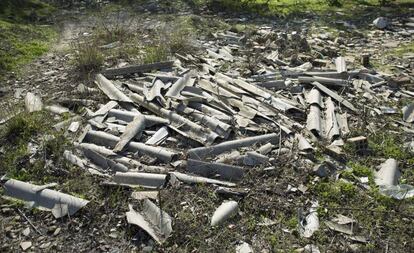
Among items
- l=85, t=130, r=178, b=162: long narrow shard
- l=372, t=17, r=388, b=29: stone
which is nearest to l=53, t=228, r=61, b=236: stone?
l=85, t=130, r=178, b=162: long narrow shard

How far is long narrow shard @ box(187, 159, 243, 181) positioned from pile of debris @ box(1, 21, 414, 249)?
0.01m

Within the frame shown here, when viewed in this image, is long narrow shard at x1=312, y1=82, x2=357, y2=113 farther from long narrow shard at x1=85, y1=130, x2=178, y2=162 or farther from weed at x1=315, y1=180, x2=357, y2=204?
long narrow shard at x1=85, y1=130, x2=178, y2=162

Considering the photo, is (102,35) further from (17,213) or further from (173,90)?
(17,213)

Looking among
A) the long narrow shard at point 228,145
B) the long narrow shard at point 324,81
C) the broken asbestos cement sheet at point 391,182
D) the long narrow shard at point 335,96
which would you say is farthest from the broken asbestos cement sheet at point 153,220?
the long narrow shard at point 324,81

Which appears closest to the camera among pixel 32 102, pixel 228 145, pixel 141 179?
pixel 141 179

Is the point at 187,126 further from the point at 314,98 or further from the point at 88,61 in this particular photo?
the point at 88,61

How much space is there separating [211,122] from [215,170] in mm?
909

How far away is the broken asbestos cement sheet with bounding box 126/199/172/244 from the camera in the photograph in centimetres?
416

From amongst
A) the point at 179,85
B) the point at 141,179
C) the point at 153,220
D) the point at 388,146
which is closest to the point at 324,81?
the point at 388,146

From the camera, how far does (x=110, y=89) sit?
261 inches

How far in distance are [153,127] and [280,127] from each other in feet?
5.97

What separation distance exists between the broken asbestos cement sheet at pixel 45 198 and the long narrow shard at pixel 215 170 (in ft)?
4.33

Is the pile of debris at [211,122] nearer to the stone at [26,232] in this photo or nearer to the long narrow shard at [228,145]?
the long narrow shard at [228,145]

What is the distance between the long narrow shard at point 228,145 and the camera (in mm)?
5199
